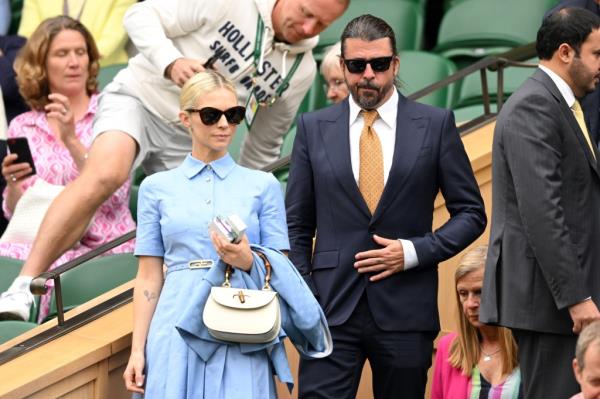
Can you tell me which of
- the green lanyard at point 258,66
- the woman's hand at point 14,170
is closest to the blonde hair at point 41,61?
the woman's hand at point 14,170

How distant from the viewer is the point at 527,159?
4.88 m

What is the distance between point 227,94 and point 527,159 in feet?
3.42

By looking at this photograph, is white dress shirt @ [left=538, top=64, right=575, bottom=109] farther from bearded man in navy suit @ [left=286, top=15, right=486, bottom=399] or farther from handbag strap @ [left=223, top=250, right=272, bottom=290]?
handbag strap @ [left=223, top=250, right=272, bottom=290]

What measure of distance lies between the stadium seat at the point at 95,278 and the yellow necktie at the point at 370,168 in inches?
58.3

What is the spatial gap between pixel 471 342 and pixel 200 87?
1344 millimetres

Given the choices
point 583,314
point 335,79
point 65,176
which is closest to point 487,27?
point 335,79

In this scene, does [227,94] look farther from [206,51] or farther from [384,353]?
[206,51]

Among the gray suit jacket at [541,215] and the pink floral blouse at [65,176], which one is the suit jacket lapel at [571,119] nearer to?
the gray suit jacket at [541,215]

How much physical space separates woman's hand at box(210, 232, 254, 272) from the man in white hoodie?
1714 mm

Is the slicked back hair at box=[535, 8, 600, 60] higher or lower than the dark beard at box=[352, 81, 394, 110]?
higher

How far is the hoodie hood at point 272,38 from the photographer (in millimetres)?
6777

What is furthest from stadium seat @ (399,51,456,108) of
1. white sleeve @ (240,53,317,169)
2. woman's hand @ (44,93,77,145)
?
woman's hand @ (44,93,77,145)

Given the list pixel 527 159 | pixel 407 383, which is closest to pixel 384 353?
pixel 407 383

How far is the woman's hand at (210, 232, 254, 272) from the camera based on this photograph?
4875mm
